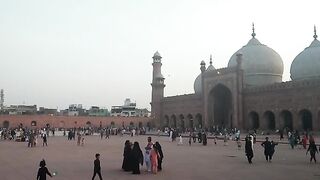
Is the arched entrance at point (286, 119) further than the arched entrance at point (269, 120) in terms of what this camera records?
No

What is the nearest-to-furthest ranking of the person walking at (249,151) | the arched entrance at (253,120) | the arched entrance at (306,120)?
the person walking at (249,151) → the arched entrance at (306,120) → the arched entrance at (253,120)

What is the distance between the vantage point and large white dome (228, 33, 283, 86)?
41688mm

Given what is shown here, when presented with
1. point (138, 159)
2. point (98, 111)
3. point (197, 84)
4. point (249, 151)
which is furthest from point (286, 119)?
point (98, 111)

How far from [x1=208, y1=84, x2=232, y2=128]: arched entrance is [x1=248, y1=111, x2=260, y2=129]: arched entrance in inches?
131

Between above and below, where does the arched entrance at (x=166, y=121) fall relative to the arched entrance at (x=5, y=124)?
above

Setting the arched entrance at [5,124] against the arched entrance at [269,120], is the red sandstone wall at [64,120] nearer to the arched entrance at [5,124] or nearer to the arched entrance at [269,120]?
the arched entrance at [5,124]

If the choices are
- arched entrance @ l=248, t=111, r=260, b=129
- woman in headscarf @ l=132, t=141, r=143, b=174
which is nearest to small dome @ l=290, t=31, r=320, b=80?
arched entrance @ l=248, t=111, r=260, b=129

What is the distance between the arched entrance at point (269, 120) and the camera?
35.2 m

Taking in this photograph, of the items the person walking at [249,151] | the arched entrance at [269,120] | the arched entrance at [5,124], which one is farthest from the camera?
the arched entrance at [5,124]

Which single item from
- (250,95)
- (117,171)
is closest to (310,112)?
(250,95)

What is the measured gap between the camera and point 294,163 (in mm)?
12336

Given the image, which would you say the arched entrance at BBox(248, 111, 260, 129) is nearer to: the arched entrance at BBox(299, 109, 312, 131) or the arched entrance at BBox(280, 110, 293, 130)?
the arched entrance at BBox(280, 110, 293, 130)

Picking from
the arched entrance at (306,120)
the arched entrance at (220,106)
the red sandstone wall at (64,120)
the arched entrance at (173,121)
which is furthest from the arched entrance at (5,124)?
the arched entrance at (306,120)

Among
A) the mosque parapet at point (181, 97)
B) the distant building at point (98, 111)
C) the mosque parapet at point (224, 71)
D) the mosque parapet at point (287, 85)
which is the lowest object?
the mosque parapet at point (287, 85)
